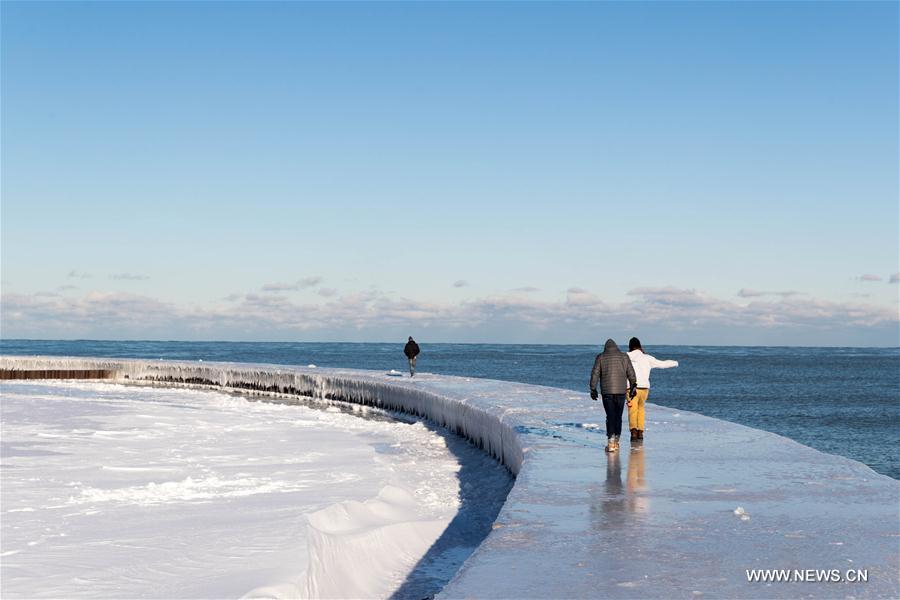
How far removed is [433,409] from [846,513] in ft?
53.2

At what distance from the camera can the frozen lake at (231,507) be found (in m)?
9.70

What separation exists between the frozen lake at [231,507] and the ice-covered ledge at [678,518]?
1872mm

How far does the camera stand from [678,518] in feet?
27.2

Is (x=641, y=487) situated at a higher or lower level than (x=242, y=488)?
higher

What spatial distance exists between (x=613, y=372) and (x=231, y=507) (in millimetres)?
5824

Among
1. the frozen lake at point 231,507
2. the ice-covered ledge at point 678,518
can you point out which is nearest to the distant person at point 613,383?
the ice-covered ledge at point 678,518

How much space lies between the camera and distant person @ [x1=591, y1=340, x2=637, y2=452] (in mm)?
12352

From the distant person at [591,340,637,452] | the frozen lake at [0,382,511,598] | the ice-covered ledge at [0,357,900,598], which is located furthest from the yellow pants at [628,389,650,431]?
the frozen lake at [0,382,511,598]

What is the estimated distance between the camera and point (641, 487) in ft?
32.2

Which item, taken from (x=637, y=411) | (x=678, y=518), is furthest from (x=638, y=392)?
(x=678, y=518)

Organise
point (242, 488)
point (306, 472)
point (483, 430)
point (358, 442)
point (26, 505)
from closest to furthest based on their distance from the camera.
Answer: point (26, 505) → point (242, 488) → point (306, 472) → point (483, 430) → point (358, 442)

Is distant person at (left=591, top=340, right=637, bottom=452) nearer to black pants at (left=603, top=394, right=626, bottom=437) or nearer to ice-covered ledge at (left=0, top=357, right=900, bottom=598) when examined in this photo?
black pants at (left=603, top=394, right=626, bottom=437)

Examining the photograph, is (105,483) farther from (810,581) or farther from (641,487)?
(810,581)

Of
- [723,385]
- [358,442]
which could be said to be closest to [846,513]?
[358,442]
